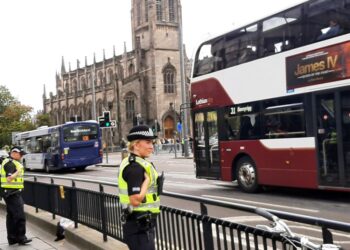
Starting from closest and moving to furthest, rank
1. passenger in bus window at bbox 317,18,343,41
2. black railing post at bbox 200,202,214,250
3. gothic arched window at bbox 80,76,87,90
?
black railing post at bbox 200,202,214,250
passenger in bus window at bbox 317,18,343,41
gothic arched window at bbox 80,76,87,90

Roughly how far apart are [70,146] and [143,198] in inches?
959

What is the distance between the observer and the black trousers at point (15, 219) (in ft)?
26.0

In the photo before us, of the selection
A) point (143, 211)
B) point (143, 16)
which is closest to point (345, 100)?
point (143, 211)

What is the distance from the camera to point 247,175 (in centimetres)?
1258

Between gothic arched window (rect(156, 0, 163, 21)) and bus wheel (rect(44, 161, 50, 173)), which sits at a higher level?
gothic arched window (rect(156, 0, 163, 21))

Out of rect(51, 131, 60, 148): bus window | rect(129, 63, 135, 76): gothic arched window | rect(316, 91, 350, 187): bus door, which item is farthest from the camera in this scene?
rect(129, 63, 135, 76): gothic arched window

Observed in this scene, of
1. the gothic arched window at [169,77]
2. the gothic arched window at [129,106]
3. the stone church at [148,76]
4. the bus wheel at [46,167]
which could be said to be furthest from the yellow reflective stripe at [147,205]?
the gothic arched window at [129,106]

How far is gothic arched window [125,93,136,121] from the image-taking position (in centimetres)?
7890

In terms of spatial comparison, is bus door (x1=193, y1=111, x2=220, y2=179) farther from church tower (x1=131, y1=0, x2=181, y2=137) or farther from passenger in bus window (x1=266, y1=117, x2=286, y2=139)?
church tower (x1=131, y1=0, x2=181, y2=137)

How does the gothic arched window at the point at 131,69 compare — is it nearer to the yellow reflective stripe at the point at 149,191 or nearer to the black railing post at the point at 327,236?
the yellow reflective stripe at the point at 149,191

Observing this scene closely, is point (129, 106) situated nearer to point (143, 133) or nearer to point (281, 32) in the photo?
point (281, 32)

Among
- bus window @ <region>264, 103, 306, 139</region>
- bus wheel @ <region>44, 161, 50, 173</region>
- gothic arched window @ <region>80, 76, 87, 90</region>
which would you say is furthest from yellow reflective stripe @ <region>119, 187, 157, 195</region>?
gothic arched window @ <region>80, 76, 87, 90</region>

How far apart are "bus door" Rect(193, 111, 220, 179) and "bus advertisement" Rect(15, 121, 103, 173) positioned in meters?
14.8

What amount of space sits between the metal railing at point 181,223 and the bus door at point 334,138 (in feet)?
16.5
